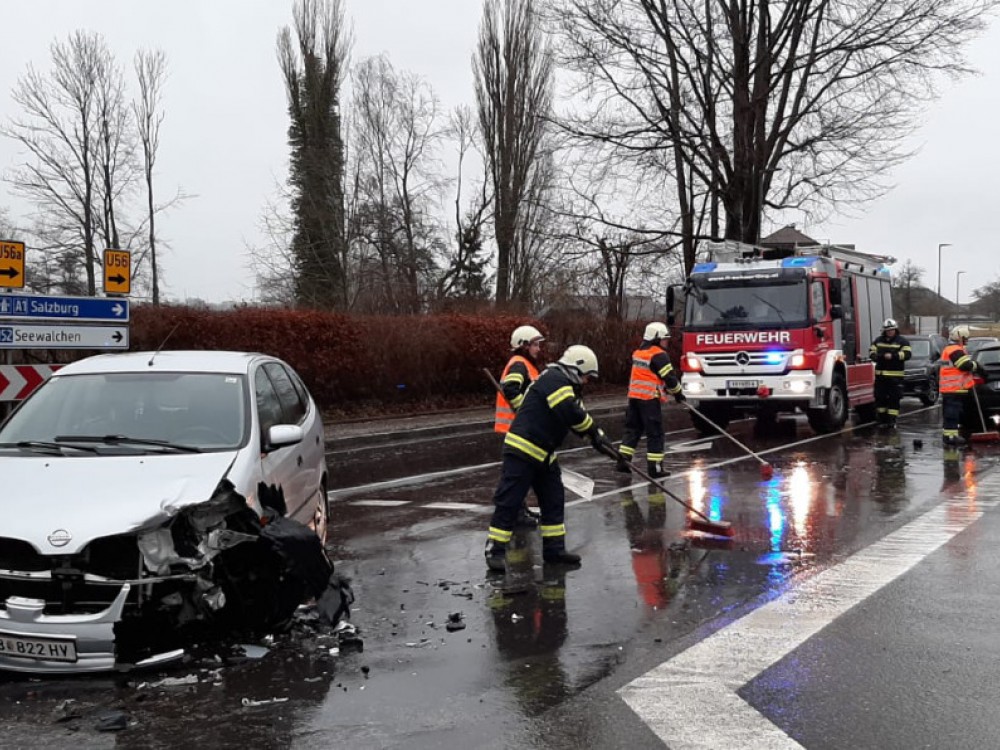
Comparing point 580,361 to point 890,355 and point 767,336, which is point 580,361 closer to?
point 767,336

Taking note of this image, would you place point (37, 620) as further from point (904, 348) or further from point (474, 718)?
point (904, 348)

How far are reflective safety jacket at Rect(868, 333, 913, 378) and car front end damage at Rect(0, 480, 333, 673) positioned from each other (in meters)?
15.0

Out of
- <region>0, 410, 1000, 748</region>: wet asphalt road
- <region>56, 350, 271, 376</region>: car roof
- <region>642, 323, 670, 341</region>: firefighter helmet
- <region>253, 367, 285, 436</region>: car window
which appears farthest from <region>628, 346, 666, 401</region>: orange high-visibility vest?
<region>56, 350, 271, 376</region>: car roof

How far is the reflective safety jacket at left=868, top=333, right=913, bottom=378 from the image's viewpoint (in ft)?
57.8

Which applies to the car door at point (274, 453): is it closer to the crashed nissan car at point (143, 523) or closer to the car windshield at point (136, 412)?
the crashed nissan car at point (143, 523)

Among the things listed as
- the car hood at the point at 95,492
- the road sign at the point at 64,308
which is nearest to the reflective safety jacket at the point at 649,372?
the road sign at the point at 64,308

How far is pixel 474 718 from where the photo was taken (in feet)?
14.3

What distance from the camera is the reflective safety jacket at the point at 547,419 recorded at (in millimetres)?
7105

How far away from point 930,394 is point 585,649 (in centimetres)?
2173

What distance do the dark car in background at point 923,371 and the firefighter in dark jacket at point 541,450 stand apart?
18609 mm

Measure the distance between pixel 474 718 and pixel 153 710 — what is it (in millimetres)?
1443

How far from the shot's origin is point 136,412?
6117 millimetres

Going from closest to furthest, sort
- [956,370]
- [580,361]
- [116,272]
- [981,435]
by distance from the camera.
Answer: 1. [580,361]
2. [116,272]
3. [956,370]
4. [981,435]

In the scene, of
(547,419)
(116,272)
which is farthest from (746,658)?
(116,272)
